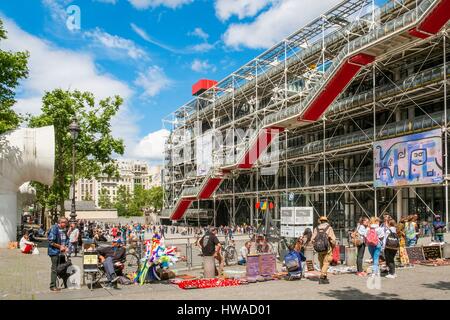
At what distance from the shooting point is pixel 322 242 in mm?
10781

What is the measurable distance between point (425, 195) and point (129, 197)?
10380 centimetres

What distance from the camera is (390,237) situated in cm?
1173

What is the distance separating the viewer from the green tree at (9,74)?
2427 centimetres

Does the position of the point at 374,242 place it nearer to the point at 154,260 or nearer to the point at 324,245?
the point at 324,245

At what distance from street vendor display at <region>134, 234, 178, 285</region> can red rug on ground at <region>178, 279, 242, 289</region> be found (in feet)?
2.49

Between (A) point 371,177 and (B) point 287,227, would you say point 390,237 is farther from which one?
(A) point 371,177

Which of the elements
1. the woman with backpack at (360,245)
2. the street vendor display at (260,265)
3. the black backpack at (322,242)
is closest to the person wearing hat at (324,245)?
the black backpack at (322,242)

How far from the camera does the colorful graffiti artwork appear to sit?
22500mm

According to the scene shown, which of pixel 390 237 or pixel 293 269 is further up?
pixel 390 237

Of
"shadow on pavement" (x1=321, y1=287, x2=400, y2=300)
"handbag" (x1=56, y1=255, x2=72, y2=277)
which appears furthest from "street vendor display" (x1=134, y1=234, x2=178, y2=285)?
"shadow on pavement" (x1=321, y1=287, x2=400, y2=300)

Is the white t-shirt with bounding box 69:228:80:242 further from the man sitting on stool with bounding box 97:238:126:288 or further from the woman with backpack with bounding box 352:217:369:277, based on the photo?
the woman with backpack with bounding box 352:217:369:277
